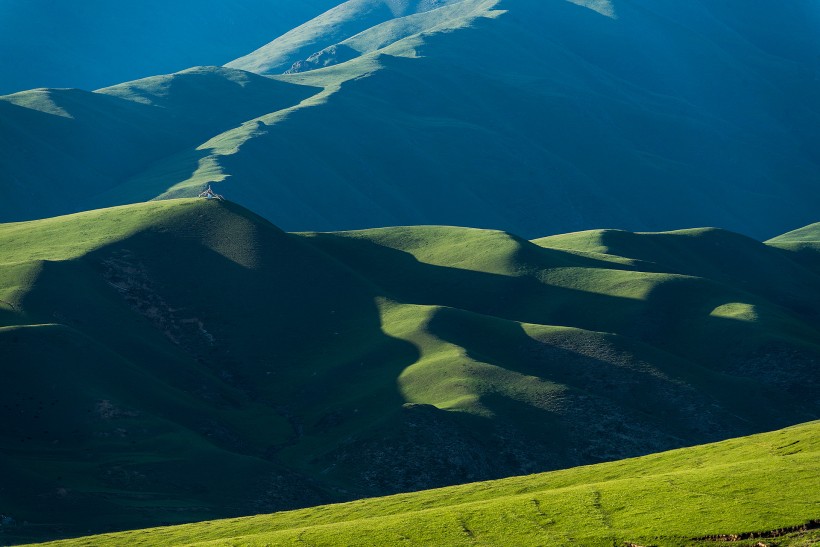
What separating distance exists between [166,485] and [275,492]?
1060 cm

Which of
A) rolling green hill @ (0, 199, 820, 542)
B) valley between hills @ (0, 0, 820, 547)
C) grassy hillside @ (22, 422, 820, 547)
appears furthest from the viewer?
rolling green hill @ (0, 199, 820, 542)

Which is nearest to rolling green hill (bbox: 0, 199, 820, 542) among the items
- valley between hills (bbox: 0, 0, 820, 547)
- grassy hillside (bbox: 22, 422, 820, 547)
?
valley between hills (bbox: 0, 0, 820, 547)

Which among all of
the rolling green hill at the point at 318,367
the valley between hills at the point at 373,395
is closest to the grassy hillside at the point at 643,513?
the valley between hills at the point at 373,395

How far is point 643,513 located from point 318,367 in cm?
10147

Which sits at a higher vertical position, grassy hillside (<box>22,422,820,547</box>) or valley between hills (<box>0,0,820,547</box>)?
grassy hillside (<box>22,422,820,547</box>)

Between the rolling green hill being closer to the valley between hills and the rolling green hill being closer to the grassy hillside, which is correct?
the valley between hills

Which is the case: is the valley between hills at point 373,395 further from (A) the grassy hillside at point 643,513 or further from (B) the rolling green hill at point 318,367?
(B) the rolling green hill at point 318,367

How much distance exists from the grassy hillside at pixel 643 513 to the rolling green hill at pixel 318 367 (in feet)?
117

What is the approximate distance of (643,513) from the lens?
55.0 meters

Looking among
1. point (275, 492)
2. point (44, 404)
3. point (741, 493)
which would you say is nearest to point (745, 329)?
point (275, 492)

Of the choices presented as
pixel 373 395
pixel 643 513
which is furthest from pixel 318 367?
pixel 643 513

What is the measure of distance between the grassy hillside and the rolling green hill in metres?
35.8

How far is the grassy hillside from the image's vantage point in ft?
167

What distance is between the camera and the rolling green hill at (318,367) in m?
112
